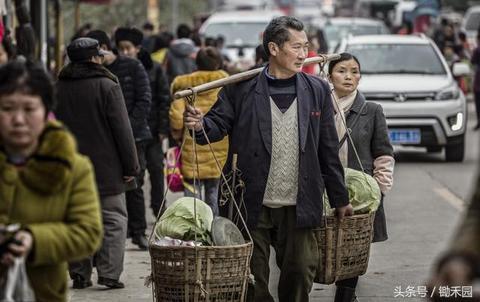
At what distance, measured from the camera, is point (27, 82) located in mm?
4789

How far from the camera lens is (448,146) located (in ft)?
62.5

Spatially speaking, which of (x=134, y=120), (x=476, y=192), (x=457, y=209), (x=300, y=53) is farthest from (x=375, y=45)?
(x=476, y=192)

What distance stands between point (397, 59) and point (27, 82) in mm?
15005

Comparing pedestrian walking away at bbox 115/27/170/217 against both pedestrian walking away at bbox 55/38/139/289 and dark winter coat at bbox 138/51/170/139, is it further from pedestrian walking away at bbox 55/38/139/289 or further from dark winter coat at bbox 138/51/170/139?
pedestrian walking away at bbox 55/38/139/289

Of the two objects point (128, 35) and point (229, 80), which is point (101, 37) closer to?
point (128, 35)

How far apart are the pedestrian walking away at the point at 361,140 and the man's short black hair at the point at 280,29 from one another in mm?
904

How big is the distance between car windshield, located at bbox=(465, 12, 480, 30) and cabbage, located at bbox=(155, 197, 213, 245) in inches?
1359

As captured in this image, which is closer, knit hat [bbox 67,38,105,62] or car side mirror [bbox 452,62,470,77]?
knit hat [bbox 67,38,105,62]

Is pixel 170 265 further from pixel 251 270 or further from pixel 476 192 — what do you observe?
pixel 476 192

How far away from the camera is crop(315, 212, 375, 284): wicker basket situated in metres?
7.57

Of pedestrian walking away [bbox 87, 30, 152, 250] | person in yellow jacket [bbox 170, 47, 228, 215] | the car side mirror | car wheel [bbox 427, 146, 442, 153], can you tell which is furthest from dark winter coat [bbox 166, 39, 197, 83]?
pedestrian walking away [bbox 87, 30, 152, 250]

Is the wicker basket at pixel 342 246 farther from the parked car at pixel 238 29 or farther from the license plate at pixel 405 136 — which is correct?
the parked car at pixel 238 29

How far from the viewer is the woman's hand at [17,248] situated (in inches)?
181

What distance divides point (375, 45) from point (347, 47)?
1.63 ft
